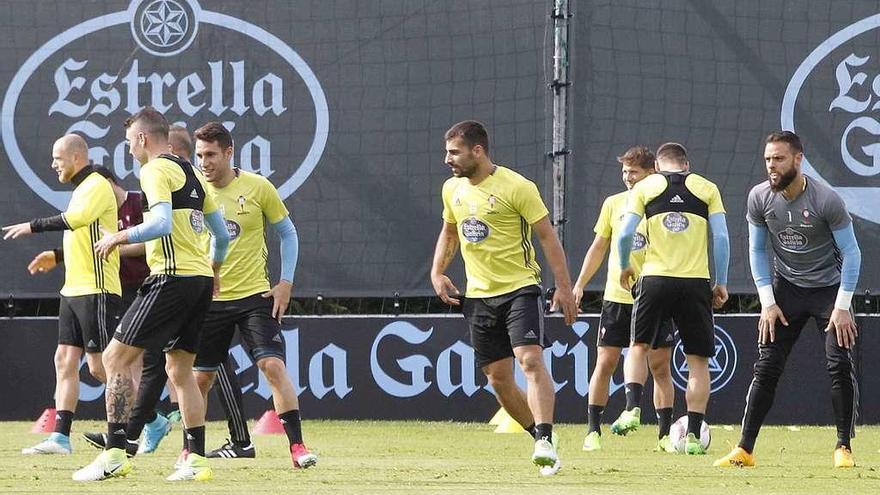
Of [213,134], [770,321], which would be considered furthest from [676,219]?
[213,134]

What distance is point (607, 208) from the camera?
38.6ft

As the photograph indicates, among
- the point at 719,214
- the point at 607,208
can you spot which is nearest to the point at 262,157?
the point at 607,208

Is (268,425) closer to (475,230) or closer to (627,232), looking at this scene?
(627,232)

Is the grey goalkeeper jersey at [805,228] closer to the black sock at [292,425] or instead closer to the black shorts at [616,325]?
the black shorts at [616,325]

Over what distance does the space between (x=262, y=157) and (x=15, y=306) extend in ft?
8.07

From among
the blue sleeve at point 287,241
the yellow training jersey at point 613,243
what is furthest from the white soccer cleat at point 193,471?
the yellow training jersey at point 613,243

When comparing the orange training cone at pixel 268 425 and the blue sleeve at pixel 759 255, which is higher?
the blue sleeve at pixel 759 255

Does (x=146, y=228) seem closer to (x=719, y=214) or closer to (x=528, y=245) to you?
(x=528, y=245)

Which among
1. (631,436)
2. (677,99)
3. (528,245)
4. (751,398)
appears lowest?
(631,436)

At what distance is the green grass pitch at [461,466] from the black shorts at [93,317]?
0.73 metres

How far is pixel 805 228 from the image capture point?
9.26 m

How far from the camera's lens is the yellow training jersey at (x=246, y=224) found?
9.32m

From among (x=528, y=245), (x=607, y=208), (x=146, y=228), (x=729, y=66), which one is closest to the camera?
(x=146, y=228)

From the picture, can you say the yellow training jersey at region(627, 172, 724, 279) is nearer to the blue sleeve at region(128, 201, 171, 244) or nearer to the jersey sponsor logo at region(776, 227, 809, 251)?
the jersey sponsor logo at region(776, 227, 809, 251)
